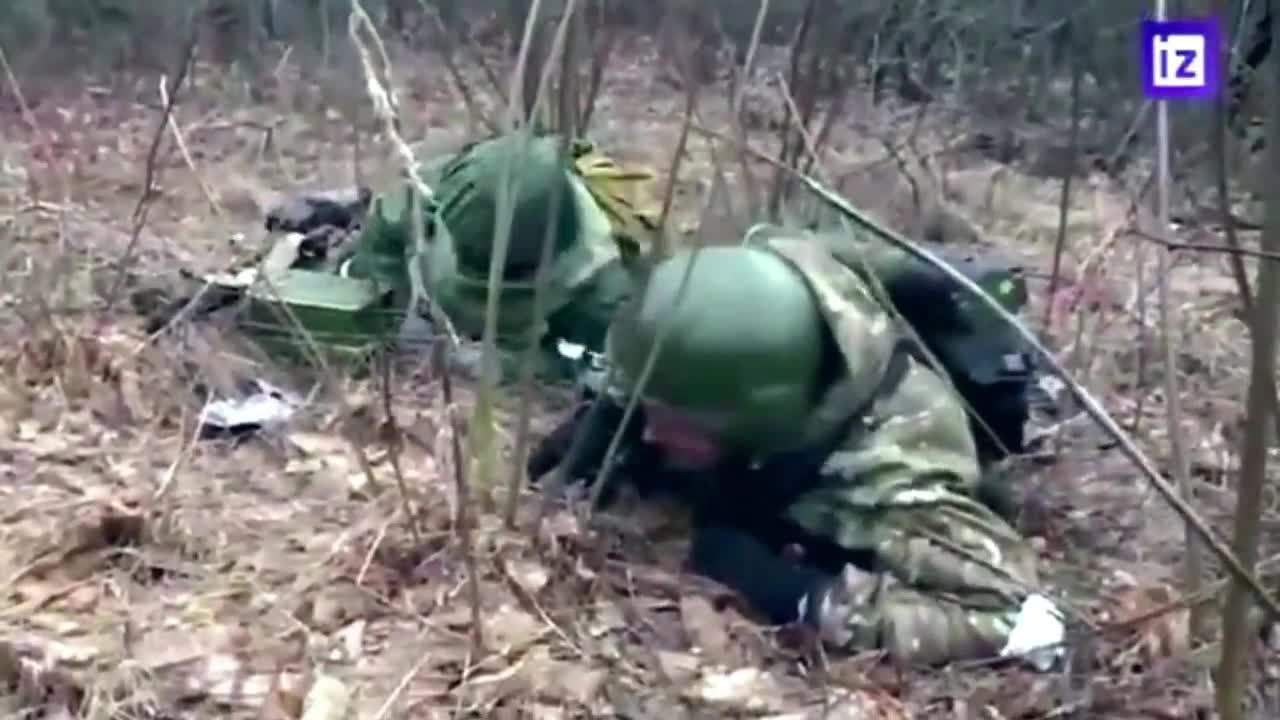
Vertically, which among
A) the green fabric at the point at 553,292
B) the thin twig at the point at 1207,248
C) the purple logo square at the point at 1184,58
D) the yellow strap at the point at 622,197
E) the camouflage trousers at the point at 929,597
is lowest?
the camouflage trousers at the point at 929,597

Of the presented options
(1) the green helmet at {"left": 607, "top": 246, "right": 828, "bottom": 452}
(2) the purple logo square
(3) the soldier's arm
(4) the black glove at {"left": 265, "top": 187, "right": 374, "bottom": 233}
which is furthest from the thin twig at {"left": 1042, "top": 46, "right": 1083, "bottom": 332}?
(4) the black glove at {"left": 265, "top": 187, "right": 374, "bottom": 233}

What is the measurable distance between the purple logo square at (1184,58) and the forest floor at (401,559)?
609mm

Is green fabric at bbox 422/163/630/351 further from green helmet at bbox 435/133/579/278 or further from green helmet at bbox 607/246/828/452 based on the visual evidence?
green helmet at bbox 607/246/828/452

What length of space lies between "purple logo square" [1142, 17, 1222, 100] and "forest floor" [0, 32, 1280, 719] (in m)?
0.61

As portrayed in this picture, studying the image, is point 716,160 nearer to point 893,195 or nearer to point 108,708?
point 108,708

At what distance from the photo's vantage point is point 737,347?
9.40ft

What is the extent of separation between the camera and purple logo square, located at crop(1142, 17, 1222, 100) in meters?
2.07

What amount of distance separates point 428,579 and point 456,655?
24cm

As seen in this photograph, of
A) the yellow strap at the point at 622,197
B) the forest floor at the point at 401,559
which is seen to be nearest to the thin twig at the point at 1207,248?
the forest floor at the point at 401,559

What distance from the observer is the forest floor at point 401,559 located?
2635 millimetres

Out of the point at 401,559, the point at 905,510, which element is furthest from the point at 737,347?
the point at 401,559

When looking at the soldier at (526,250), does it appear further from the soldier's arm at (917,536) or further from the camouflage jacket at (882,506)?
the soldier's arm at (917,536)

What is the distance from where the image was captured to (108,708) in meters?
2.53

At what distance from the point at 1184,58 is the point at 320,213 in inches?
134
